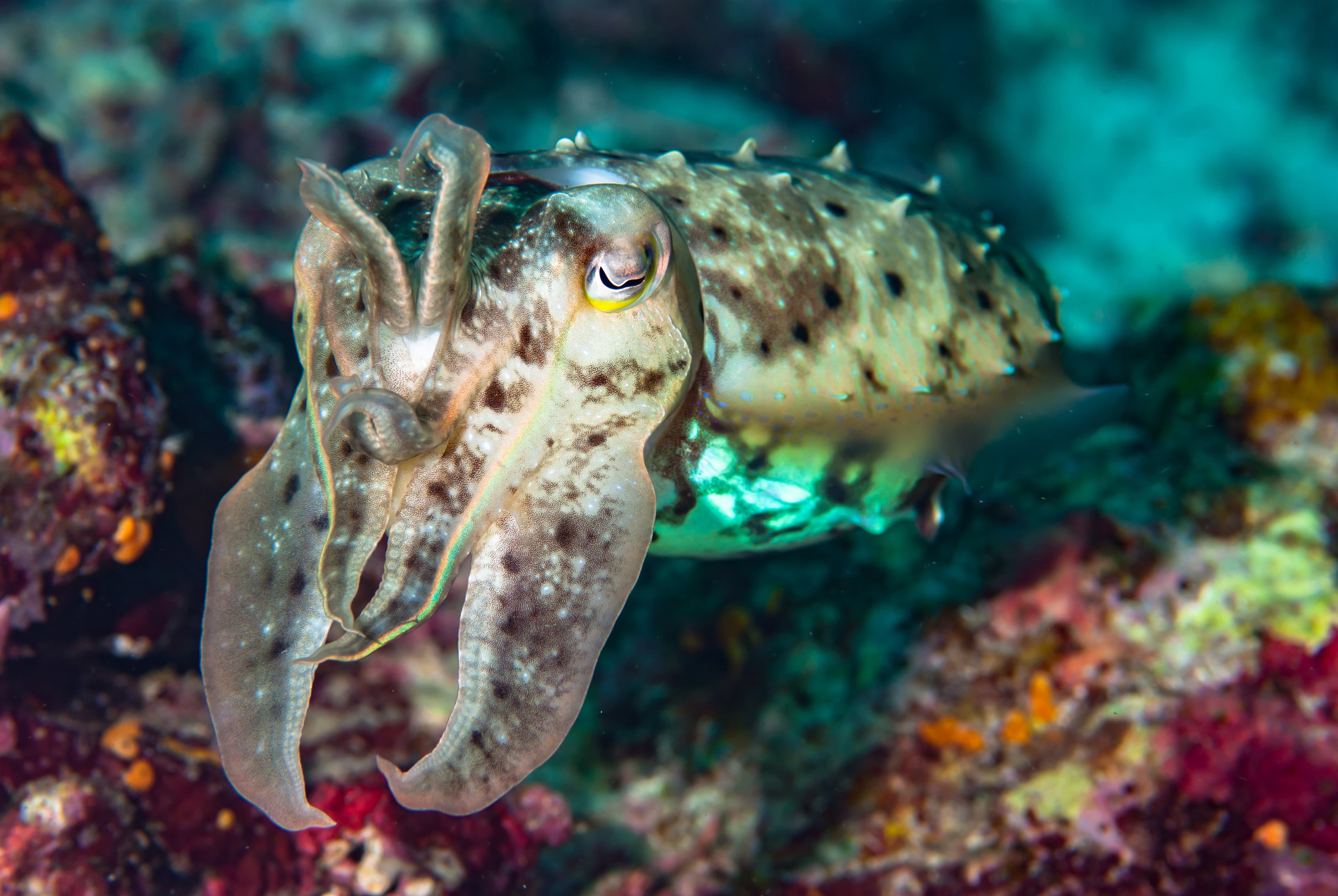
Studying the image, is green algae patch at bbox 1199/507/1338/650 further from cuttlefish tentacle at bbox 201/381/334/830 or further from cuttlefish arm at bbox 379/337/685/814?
cuttlefish tentacle at bbox 201/381/334/830

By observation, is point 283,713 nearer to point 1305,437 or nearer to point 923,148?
point 1305,437

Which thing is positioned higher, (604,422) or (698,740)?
(604,422)

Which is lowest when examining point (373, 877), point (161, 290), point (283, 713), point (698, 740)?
point (373, 877)

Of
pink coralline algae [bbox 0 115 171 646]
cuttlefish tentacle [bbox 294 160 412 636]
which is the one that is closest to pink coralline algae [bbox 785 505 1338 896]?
cuttlefish tentacle [bbox 294 160 412 636]

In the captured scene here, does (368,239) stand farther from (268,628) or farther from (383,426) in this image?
(268,628)

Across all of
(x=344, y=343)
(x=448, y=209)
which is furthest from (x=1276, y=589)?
(x=344, y=343)

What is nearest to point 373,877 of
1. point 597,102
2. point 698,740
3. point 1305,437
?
point 698,740

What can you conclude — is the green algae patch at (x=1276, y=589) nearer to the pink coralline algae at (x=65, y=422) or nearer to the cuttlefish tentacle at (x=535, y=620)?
the cuttlefish tentacle at (x=535, y=620)
